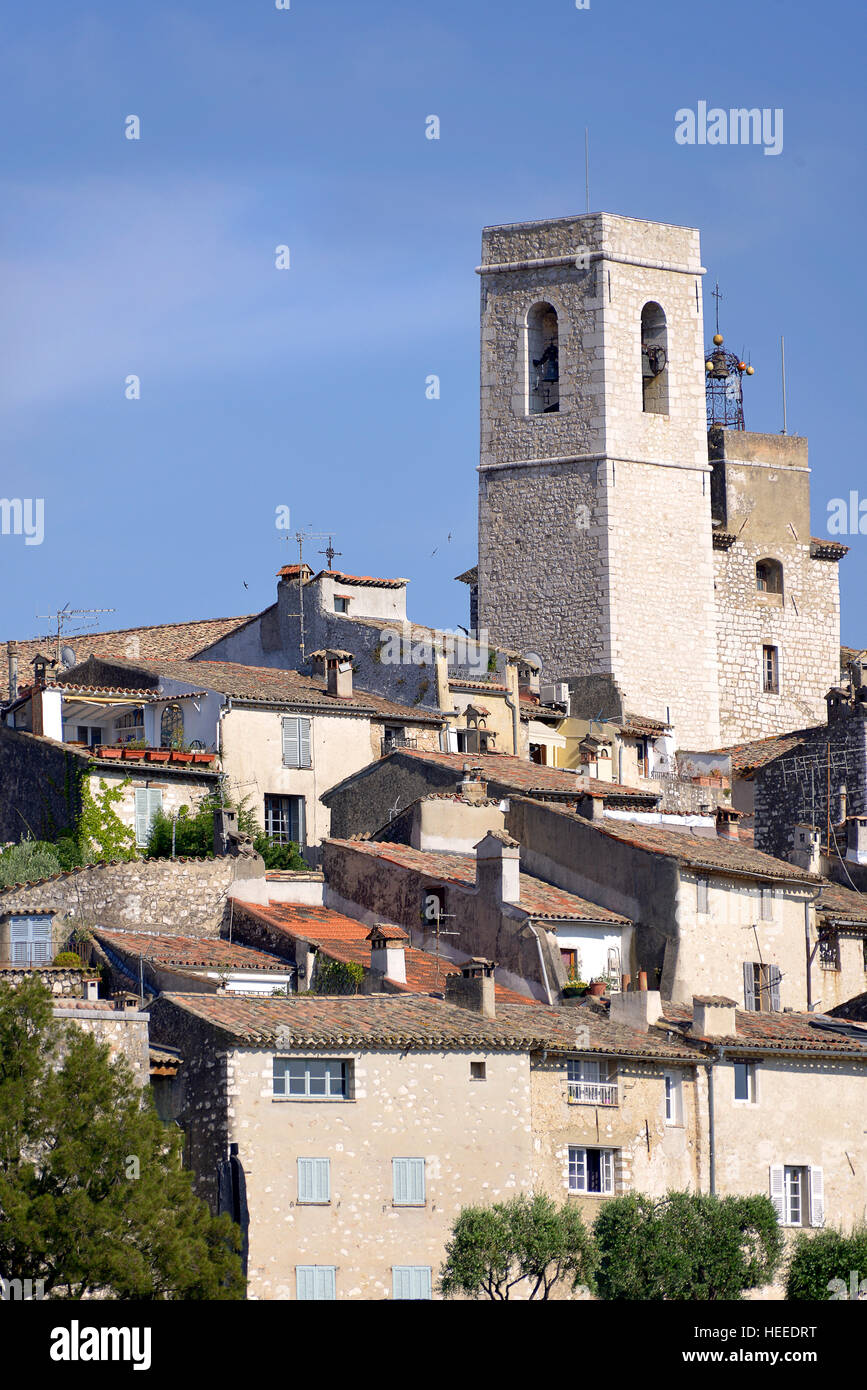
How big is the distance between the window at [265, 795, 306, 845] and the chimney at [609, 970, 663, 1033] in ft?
42.4

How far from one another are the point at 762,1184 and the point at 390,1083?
6.58 m

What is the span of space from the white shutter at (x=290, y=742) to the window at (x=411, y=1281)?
19733mm

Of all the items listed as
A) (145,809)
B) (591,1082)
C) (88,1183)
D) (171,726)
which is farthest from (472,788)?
(88,1183)

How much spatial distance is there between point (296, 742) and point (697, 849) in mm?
10510

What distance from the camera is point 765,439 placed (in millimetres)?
79062

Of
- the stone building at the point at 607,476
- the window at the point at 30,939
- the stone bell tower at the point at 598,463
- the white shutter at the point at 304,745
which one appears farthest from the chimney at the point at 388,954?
the stone bell tower at the point at 598,463

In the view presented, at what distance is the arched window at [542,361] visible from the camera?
7469cm

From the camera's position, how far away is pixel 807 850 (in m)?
57.6

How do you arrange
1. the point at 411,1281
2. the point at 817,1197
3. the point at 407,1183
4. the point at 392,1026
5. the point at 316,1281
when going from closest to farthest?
the point at 316,1281, the point at 411,1281, the point at 407,1183, the point at 392,1026, the point at 817,1197

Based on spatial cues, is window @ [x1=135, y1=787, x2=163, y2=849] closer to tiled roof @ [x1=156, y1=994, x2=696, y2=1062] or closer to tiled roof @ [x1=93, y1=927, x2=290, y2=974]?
tiled roof @ [x1=93, y1=927, x2=290, y2=974]

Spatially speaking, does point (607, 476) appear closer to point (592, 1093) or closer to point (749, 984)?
point (749, 984)

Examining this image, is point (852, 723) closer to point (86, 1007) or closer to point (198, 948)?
point (198, 948)

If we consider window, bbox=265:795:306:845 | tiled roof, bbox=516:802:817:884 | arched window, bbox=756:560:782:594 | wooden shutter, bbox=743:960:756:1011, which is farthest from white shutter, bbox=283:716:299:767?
arched window, bbox=756:560:782:594
